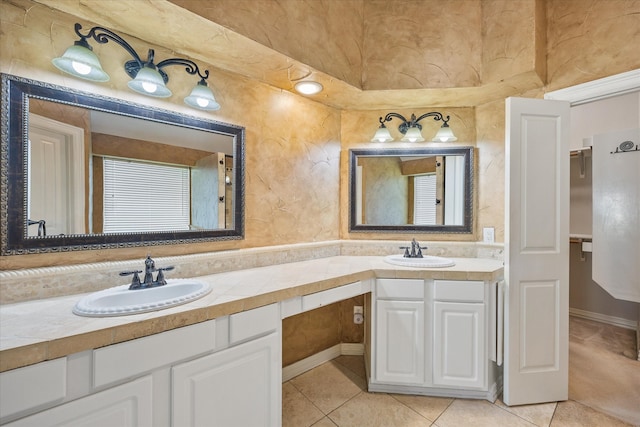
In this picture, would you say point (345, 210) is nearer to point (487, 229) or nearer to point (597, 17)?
point (487, 229)

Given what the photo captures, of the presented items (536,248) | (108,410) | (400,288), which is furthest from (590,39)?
(108,410)

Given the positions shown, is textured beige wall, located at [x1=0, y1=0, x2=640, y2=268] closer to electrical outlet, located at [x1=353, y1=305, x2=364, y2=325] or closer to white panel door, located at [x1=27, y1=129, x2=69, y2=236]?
white panel door, located at [x1=27, y1=129, x2=69, y2=236]

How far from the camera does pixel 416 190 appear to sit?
7.84ft

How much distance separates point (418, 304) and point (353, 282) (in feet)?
1.55

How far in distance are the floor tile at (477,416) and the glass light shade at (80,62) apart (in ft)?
8.50

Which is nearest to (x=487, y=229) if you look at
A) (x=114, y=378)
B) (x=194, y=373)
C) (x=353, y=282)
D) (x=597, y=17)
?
(x=353, y=282)

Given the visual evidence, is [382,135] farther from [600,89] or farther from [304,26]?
[600,89]

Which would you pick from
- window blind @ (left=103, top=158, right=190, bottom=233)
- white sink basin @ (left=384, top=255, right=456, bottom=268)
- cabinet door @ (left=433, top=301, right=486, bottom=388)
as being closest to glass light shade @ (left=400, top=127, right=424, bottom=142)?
white sink basin @ (left=384, top=255, right=456, bottom=268)

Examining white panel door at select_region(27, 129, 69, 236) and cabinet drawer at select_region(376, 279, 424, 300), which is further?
cabinet drawer at select_region(376, 279, 424, 300)

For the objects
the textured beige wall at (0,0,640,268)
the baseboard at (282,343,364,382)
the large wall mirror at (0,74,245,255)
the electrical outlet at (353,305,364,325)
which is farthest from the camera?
the electrical outlet at (353,305,364,325)

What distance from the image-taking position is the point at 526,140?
1.77 meters

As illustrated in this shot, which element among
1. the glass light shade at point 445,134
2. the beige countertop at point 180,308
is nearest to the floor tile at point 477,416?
the beige countertop at point 180,308

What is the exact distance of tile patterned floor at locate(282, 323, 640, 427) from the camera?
5.43 feet

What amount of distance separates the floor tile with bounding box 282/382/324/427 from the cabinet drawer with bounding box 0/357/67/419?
4.06 feet
